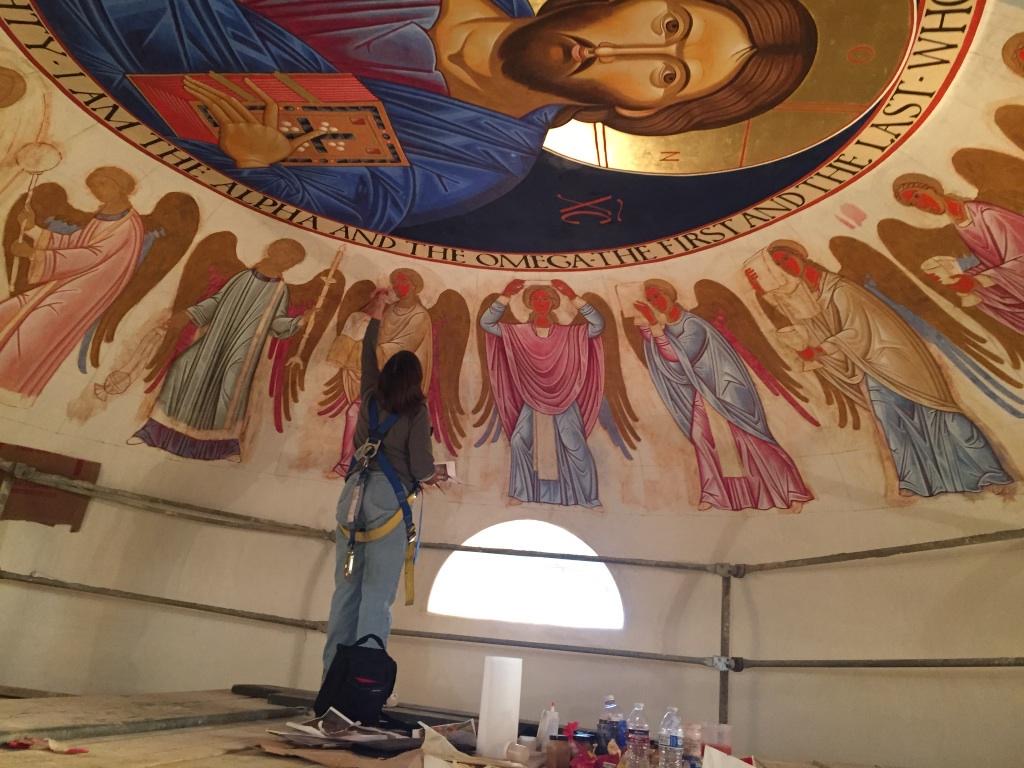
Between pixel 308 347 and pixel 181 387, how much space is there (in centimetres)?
124

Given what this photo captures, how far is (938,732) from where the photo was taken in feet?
21.2

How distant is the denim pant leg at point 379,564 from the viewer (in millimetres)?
4383

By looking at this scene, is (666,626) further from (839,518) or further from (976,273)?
(976,273)

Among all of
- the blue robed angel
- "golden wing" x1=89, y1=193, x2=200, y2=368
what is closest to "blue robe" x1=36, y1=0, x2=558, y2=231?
the blue robed angel

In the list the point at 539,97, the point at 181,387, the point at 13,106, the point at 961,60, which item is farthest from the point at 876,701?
the point at 13,106

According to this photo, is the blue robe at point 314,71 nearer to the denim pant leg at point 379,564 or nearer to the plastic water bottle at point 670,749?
the denim pant leg at point 379,564

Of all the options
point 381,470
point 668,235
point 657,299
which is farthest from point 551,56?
point 657,299

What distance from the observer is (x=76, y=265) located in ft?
21.6

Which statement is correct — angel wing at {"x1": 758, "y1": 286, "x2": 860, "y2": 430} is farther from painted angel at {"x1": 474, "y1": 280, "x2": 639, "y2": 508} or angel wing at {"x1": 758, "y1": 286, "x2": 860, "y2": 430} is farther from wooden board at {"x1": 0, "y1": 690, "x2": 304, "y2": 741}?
wooden board at {"x1": 0, "y1": 690, "x2": 304, "y2": 741}

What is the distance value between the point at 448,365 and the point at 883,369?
13.3 ft

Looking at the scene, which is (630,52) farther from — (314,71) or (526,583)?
(526,583)

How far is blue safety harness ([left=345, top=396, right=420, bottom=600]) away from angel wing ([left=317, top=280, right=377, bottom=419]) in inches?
118

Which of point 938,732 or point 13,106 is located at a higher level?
point 13,106

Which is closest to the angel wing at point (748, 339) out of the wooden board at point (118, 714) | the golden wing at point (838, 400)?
the golden wing at point (838, 400)
